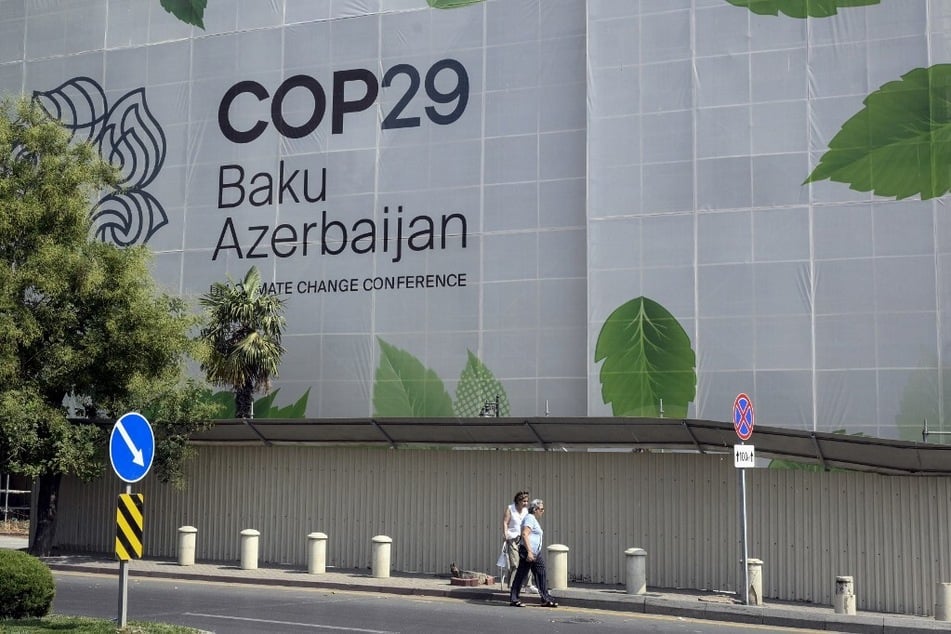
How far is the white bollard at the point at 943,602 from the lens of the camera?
16.2 metres

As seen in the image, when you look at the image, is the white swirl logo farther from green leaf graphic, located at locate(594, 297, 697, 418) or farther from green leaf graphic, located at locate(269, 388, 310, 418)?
green leaf graphic, located at locate(594, 297, 697, 418)

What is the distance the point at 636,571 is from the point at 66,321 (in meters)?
12.8

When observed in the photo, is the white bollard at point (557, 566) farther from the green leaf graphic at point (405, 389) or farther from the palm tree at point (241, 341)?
the palm tree at point (241, 341)

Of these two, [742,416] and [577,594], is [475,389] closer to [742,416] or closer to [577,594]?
[577,594]

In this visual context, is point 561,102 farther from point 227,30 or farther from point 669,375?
point 227,30

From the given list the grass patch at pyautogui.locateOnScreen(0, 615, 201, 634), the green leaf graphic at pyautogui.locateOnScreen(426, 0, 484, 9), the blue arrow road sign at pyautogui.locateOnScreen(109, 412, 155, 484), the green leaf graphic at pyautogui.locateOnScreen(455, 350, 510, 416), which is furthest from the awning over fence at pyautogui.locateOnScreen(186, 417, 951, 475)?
the green leaf graphic at pyautogui.locateOnScreen(426, 0, 484, 9)

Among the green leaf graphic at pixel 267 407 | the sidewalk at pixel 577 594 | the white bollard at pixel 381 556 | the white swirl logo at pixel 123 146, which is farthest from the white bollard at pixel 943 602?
the white swirl logo at pixel 123 146

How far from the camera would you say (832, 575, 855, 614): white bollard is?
16.4m

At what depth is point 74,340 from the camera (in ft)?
78.0

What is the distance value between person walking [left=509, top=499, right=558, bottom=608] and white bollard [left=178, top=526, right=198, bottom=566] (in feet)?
27.9

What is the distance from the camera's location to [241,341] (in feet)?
96.3

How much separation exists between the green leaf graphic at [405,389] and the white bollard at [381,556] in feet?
27.0

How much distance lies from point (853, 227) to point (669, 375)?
5408mm


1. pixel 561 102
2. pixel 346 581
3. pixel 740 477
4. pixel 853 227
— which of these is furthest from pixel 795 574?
pixel 561 102
